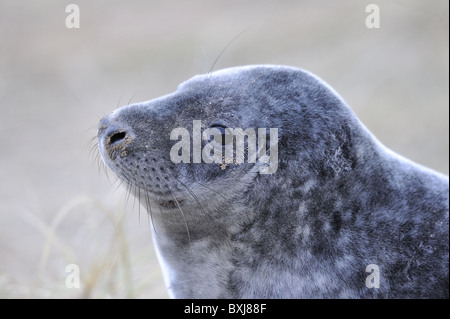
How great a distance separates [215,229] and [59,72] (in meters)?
8.18

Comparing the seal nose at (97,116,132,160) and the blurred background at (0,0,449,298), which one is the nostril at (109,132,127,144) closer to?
the seal nose at (97,116,132,160)

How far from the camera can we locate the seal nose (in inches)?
114

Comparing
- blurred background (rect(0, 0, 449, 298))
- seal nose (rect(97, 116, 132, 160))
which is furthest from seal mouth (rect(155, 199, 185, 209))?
blurred background (rect(0, 0, 449, 298))

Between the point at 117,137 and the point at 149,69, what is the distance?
7610 mm

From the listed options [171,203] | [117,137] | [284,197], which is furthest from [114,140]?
[284,197]

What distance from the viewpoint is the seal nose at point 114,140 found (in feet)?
9.49

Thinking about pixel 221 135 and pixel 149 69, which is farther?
pixel 149 69

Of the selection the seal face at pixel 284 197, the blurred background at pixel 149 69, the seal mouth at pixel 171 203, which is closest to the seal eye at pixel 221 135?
the seal face at pixel 284 197

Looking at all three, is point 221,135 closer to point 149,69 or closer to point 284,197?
point 284,197

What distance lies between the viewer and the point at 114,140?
2.93m

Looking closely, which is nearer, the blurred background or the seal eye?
the seal eye

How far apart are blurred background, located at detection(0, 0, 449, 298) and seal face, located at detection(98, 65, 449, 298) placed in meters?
3.82

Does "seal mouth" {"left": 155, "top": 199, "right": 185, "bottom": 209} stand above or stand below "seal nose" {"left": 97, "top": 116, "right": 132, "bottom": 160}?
below
